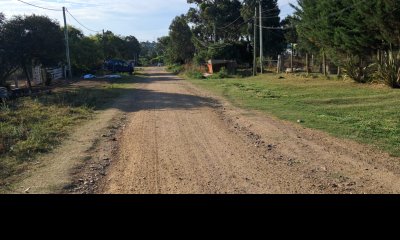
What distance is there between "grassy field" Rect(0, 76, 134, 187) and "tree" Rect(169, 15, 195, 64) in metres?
56.5

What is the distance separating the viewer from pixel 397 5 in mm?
19344

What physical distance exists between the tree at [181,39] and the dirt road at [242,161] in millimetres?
64564

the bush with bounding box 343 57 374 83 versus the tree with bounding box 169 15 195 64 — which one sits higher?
the tree with bounding box 169 15 195 64

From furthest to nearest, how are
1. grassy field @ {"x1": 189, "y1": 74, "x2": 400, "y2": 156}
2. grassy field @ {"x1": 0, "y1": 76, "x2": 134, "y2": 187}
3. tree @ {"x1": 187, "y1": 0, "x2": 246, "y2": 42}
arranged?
tree @ {"x1": 187, "y1": 0, "x2": 246, "y2": 42}
grassy field @ {"x1": 189, "y1": 74, "x2": 400, "y2": 156}
grassy field @ {"x1": 0, "y1": 76, "x2": 134, "y2": 187}

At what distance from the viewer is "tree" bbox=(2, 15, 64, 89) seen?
28.6 m

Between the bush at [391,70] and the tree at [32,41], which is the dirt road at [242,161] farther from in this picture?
the tree at [32,41]

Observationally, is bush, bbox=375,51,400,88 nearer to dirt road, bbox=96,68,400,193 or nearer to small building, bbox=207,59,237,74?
dirt road, bbox=96,68,400,193

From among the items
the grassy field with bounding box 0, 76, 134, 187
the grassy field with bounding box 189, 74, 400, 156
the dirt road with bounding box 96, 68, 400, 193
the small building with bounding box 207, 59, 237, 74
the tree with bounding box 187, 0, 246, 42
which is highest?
the tree with bounding box 187, 0, 246, 42

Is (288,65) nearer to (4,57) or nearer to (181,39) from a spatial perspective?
(181,39)

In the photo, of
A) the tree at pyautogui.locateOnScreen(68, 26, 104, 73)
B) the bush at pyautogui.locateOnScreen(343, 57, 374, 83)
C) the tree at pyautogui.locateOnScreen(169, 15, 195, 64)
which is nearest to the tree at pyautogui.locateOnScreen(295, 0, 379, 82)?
the bush at pyautogui.locateOnScreen(343, 57, 374, 83)

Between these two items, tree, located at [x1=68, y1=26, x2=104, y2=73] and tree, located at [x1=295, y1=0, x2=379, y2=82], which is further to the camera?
tree, located at [x1=68, y1=26, x2=104, y2=73]

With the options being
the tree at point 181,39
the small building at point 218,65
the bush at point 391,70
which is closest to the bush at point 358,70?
the bush at point 391,70

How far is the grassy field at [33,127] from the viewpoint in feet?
27.0

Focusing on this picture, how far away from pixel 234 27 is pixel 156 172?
195 ft
